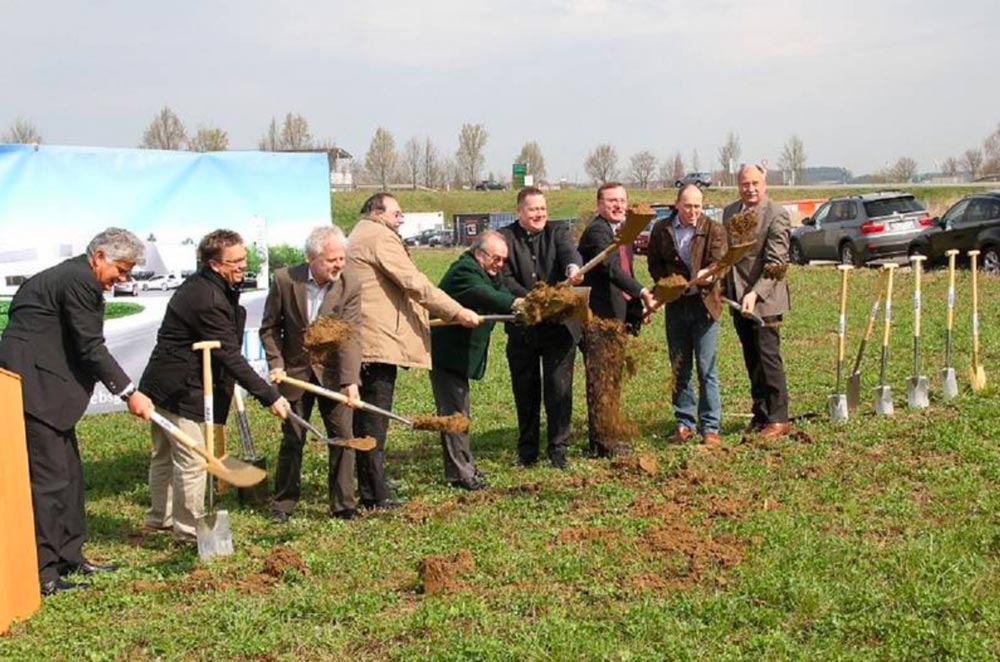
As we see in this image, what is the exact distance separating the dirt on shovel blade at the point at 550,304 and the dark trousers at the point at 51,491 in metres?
2.98

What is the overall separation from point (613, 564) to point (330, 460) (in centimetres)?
221

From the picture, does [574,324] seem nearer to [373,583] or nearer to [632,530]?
[632,530]

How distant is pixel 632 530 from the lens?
244 inches

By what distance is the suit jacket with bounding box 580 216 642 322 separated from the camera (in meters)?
8.09

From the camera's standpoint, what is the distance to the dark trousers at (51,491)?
5.74m

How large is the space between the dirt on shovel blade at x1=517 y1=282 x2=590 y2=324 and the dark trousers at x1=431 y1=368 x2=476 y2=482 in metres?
0.76

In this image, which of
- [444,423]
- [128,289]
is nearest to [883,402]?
[444,423]

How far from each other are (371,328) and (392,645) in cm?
268

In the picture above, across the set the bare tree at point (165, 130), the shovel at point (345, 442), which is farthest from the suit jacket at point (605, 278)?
the bare tree at point (165, 130)

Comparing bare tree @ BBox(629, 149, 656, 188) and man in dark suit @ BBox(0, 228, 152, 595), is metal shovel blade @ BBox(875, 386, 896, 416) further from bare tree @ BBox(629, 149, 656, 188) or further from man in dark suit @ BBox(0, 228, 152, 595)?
bare tree @ BBox(629, 149, 656, 188)

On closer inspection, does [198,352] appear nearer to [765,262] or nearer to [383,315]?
[383,315]

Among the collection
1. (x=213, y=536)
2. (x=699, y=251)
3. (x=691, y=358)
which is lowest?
(x=213, y=536)

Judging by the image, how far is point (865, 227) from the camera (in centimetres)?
2367

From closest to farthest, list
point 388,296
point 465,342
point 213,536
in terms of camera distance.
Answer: point 213,536 → point 388,296 → point 465,342
